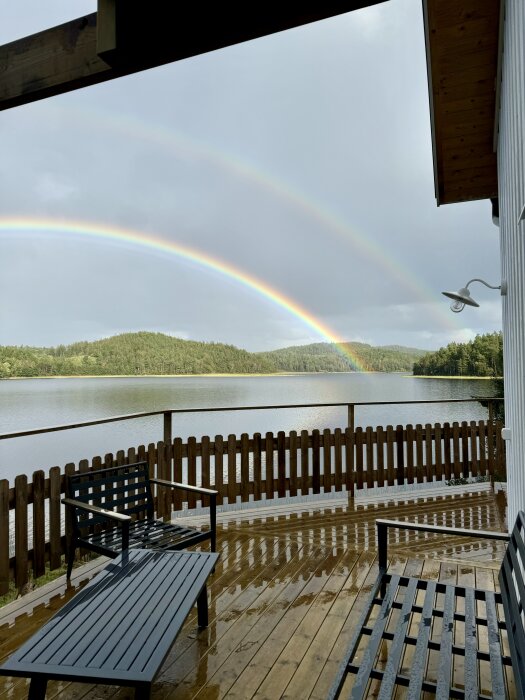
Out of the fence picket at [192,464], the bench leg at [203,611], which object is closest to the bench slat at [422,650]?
the bench leg at [203,611]

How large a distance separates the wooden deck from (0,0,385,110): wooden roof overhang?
8.46 feet

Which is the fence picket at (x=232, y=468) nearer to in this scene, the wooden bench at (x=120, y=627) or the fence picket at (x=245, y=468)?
the fence picket at (x=245, y=468)

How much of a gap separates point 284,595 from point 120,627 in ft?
4.68

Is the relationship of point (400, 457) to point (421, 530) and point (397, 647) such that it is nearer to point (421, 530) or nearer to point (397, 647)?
point (421, 530)

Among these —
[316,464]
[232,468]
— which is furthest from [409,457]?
[232,468]

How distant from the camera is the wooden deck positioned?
2.18 meters

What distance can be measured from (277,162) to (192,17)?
146 ft

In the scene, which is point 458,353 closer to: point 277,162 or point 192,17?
point 192,17

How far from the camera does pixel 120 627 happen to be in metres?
1.89

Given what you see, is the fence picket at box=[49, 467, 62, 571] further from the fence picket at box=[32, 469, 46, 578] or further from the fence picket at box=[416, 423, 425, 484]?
the fence picket at box=[416, 423, 425, 484]

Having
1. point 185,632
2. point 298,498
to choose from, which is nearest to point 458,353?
point 298,498

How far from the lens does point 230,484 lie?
202 inches

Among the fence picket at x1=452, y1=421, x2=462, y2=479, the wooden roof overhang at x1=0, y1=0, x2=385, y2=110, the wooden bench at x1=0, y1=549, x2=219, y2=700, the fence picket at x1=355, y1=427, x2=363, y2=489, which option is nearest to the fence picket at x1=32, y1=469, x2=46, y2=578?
the wooden bench at x1=0, y1=549, x2=219, y2=700

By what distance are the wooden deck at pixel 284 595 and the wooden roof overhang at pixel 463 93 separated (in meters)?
3.38
